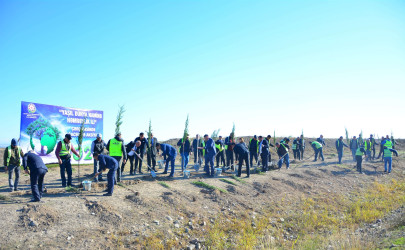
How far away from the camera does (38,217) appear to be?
6301 mm

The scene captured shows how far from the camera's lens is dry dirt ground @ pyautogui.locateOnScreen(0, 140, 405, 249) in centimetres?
597

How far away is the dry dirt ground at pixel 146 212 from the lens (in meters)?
5.97

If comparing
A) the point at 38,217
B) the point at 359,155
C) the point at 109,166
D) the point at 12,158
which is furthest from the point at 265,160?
the point at 12,158

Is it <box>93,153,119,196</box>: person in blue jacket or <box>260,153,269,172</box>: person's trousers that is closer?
<box>93,153,119,196</box>: person in blue jacket

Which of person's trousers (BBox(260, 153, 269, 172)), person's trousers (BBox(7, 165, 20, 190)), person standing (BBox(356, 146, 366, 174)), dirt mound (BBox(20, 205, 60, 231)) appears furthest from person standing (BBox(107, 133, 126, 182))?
person standing (BBox(356, 146, 366, 174))

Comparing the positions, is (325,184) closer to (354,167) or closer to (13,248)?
(354,167)

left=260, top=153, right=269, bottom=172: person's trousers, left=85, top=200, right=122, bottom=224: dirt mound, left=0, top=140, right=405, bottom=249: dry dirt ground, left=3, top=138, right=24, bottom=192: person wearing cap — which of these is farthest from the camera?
left=260, top=153, right=269, bottom=172: person's trousers

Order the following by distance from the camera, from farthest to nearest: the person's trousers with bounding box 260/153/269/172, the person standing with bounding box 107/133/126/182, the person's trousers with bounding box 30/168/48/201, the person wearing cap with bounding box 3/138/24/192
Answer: the person's trousers with bounding box 260/153/269/172
the person standing with bounding box 107/133/126/182
the person wearing cap with bounding box 3/138/24/192
the person's trousers with bounding box 30/168/48/201

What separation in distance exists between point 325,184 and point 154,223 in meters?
10.5

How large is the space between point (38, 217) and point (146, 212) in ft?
9.10

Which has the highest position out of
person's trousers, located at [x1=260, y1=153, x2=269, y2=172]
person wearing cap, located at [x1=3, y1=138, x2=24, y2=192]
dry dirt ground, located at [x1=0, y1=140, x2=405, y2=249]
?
person wearing cap, located at [x1=3, y1=138, x2=24, y2=192]

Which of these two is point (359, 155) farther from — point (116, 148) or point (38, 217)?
point (38, 217)

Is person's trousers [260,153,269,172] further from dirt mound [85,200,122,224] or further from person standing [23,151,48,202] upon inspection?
person standing [23,151,48,202]

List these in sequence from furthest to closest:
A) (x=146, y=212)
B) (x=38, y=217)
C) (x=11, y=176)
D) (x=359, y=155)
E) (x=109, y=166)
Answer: (x=359, y=155) → (x=11, y=176) → (x=109, y=166) → (x=146, y=212) → (x=38, y=217)
